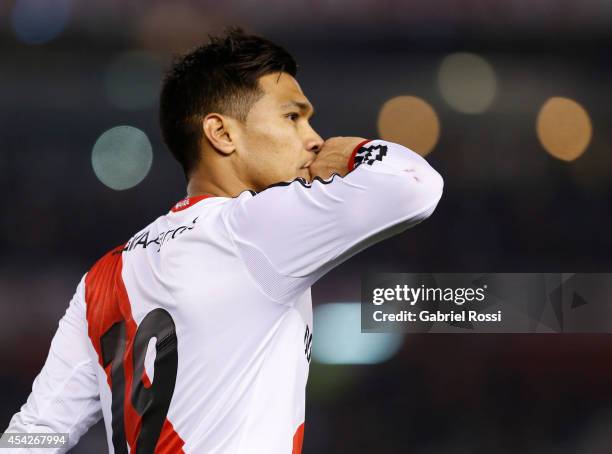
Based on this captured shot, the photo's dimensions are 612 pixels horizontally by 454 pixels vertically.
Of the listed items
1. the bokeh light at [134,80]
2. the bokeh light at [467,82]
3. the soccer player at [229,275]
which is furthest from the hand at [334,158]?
the bokeh light at [467,82]

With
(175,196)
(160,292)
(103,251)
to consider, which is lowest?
(160,292)

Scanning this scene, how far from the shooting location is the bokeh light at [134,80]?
4996 millimetres

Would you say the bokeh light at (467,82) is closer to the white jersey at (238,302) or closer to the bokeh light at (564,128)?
the bokeh light at (564,128)

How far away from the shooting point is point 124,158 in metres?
4.88

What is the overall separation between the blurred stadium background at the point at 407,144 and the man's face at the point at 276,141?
138 inches

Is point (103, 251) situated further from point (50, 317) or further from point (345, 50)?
point (345, 50)

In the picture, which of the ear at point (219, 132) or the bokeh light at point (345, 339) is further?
the bokeh light at point (345, 339)

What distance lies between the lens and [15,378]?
4703 mm

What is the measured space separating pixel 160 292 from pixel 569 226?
4947 mm

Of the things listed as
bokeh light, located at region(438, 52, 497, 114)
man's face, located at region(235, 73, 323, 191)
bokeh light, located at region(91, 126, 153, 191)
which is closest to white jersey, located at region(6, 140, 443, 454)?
man's face, located at region(235, 73, 323, 191)

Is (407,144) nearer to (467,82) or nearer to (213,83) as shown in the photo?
(467,82)

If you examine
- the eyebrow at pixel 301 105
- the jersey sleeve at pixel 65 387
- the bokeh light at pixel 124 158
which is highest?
the bokeh light at pixel 124 158

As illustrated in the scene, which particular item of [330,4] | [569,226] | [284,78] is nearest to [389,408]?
A: [569,226]

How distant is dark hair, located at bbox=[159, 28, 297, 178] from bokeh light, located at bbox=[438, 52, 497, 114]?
4390 millimetres
